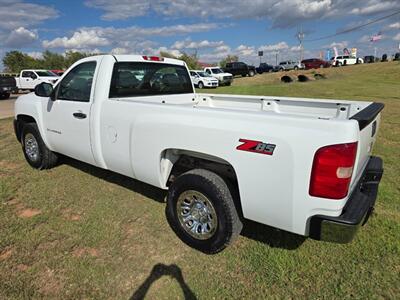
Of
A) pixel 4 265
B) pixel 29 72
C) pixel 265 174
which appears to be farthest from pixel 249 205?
pixel 29 72

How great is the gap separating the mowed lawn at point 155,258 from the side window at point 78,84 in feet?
4.61

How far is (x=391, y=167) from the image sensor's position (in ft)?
17.0

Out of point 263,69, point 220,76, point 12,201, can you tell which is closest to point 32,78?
point 220,76

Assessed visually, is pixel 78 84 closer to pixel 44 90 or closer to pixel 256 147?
pixel 44 90

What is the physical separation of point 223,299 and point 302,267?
83cm

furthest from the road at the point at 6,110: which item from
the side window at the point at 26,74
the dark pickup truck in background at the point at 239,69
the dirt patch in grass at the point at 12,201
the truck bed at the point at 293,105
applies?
the dark pickup truck in background at the point at 239,69

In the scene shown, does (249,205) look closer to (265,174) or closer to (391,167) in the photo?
(265,174)

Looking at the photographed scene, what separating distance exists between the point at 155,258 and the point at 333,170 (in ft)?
6.08

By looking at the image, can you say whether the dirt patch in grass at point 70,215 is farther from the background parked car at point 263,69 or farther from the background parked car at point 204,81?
the background parked car at point 263,69

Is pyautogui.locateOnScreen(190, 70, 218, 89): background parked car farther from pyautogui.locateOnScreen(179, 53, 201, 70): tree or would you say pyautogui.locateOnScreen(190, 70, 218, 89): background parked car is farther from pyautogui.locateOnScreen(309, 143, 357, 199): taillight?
pyautogui.locateOnScreen(179, 53, 201, 70): tree

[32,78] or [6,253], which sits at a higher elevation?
[32,78]

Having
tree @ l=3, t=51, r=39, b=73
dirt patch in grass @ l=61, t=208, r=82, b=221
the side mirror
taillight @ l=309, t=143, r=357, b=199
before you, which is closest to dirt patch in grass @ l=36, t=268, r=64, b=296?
dirt patch in grass @ l=61, t=208, r=82, b=221

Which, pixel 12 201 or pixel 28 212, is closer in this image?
pixel 28 212

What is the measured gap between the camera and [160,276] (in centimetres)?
275
